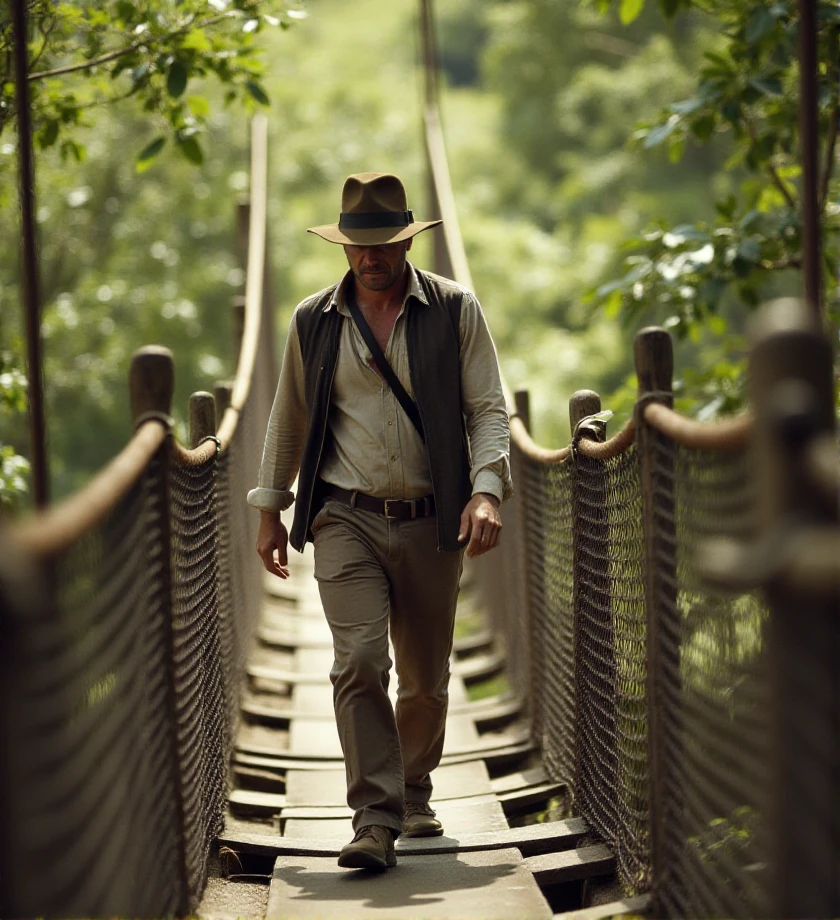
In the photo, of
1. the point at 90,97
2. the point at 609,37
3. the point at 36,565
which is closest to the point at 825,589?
the point at 36,565

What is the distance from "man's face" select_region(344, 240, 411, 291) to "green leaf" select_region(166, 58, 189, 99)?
4.34ft

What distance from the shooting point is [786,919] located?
5.05 feet

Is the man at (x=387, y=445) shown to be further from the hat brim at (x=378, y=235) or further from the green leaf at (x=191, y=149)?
the green leaf at (x=191, y=149)

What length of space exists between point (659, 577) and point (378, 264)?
3.40ft

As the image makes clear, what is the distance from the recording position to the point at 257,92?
4664 millimetres

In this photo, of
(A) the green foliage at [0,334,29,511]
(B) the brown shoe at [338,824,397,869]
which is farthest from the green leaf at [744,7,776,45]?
(A) the green foliage at [0,334,29,511]

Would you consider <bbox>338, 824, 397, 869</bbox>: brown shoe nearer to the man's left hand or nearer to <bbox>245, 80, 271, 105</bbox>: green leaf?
the man's left hand

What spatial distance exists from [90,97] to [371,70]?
4552cm

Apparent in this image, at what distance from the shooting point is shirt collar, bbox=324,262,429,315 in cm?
323

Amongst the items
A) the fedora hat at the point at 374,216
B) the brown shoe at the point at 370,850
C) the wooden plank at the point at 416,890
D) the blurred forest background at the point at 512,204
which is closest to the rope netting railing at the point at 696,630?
the wooden plank at the point at 416,890

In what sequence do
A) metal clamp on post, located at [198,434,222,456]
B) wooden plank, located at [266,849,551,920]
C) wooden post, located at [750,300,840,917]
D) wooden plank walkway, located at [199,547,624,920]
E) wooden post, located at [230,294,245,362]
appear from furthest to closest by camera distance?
wooden post, located at [230,294,245,362]
metal clamp on post, located at [198,434,222,456]
wooden plank walkway, located at [199,547,624,920]
wooden plank, located at [266,849,551,920]
wooden post, located at [750,300,840,917]

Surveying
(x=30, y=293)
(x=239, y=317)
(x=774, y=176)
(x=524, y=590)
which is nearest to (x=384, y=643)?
(x=30, y=293)

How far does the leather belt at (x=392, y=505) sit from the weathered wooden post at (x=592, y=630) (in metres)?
0.36

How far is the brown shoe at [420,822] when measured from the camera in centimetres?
333
